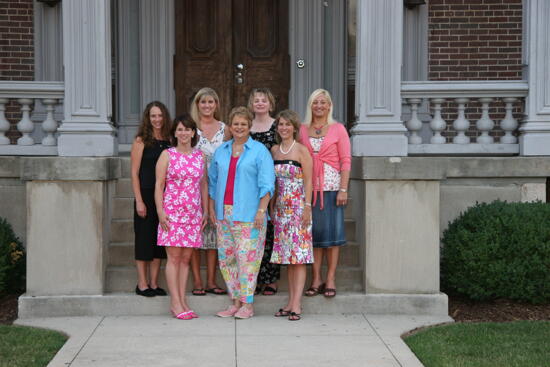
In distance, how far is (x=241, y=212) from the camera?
6.20m

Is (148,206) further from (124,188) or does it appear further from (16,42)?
(16,42)

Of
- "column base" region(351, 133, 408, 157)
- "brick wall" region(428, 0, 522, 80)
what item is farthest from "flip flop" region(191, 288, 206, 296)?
"brick wall" region(428, 0, 522, 80)

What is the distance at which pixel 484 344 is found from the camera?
5.78 metres

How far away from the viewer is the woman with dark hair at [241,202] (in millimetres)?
6184

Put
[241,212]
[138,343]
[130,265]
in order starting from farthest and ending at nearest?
[130,265] → [241,212] → [138,343]

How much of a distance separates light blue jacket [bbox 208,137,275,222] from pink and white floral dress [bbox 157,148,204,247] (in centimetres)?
24

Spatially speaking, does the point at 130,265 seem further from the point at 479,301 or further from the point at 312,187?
the point at 479,301

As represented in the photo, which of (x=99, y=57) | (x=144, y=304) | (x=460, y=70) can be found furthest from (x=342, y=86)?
(x=144, y=304)

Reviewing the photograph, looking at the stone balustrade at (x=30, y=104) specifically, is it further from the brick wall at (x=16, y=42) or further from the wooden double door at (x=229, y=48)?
the wooden double door at (x=229, y=48)

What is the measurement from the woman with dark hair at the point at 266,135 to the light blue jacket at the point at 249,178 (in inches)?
13.3

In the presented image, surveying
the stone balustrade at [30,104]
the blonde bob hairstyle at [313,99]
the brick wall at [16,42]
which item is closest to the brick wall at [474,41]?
the blonde bob hairstyle at [313,99]

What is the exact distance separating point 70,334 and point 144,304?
0.83m

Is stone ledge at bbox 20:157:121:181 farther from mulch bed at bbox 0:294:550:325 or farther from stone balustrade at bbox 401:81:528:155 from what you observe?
stone balustrade at bbox 401:81:528:155

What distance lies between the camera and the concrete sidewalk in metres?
5.25
